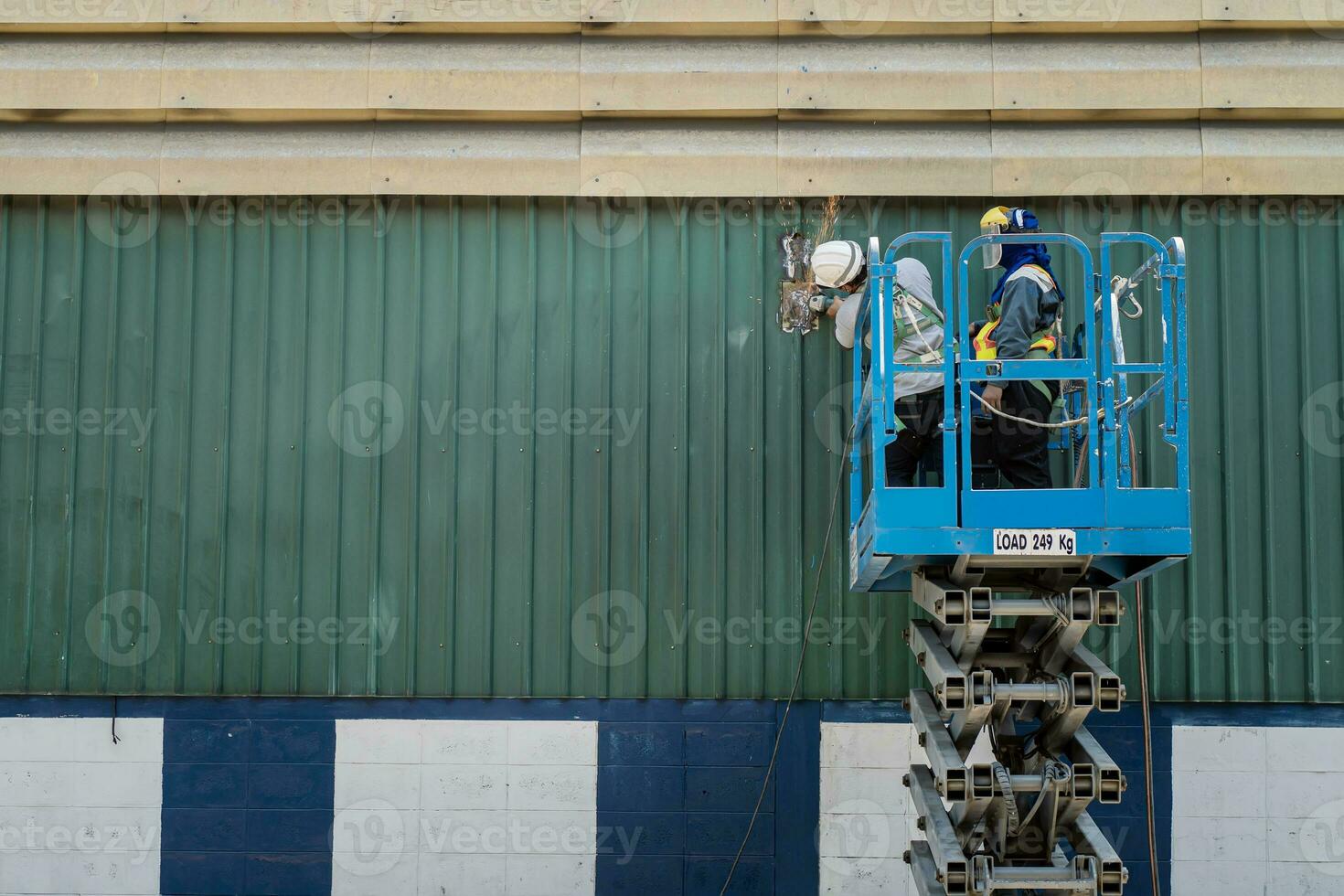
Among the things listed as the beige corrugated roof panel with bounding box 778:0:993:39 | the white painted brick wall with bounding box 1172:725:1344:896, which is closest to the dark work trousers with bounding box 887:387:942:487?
the white painted brick wall with bounding box 1172:725:1344:896

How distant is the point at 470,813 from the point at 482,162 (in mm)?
4699

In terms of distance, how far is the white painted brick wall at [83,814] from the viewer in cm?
905

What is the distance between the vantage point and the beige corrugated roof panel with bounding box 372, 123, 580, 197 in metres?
9.45

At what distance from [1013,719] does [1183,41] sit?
5.35 metres

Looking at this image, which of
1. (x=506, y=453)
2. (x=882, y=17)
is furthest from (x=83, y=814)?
(x=882, y=17)

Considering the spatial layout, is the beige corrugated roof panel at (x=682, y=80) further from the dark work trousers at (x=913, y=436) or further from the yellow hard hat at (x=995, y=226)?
the dark work trousers at (x=913, y=436)

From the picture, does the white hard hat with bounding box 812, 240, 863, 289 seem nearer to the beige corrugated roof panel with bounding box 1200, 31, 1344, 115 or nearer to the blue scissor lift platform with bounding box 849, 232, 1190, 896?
the blue scissor lift platform with bounding box 849, 232, 1190, 896

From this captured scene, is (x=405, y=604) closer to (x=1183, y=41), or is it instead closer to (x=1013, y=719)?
(x=1013, y=719)

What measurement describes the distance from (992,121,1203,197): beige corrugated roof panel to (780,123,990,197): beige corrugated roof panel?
0.65 feet

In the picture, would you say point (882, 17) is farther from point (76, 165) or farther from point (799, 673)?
point (76, 165)

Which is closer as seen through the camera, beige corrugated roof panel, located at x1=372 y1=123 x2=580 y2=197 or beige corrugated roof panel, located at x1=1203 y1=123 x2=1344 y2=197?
beige corrugated roof panel, located at x1=1203 y1=123 x2=1344 y2=197

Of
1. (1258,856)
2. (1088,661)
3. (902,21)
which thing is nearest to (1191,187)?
(902,21)

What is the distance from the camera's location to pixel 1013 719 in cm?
729

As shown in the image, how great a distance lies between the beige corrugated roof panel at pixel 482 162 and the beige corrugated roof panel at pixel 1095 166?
125 inches
